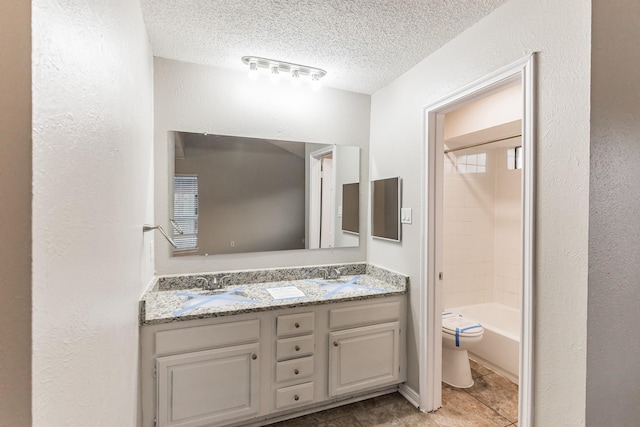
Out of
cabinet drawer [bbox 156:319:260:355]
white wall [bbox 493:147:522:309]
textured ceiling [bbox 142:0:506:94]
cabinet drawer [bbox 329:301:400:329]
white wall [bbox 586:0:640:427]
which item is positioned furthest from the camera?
white wall [bbox 493:147:522:309]

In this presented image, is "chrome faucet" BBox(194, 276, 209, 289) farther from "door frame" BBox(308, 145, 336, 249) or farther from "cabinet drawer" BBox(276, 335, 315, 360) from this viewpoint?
"door frame" BBox(308, 145, 336, 249)

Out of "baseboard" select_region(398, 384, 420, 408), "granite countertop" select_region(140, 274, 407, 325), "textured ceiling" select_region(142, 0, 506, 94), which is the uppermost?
"textured ceiling" select_region(142, 0, 506, 94)

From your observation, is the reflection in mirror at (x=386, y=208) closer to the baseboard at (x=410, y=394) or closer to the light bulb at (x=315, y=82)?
the light bulb at (x=315, y=82)

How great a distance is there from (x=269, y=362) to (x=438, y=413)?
119cm

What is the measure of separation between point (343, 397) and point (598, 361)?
1453 millimetres

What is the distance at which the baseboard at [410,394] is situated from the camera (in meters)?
2.11

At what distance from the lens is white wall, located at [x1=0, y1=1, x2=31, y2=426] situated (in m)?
0.53

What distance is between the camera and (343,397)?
2.09 meters

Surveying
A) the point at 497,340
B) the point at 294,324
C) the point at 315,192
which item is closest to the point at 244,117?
the point at 315,192

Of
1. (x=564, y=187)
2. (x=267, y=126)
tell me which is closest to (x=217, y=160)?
(x=267, y=126)

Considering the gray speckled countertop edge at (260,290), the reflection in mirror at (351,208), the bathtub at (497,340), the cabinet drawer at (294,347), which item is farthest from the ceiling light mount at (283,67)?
the bathtub at (497,340)

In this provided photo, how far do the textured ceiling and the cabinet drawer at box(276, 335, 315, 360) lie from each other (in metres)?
1.82

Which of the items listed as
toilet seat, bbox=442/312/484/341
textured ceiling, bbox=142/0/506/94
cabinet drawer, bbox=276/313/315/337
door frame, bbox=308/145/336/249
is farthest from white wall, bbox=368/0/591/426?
door frame, bbox=308/145/336/249

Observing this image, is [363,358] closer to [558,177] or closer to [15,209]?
[558,177]
